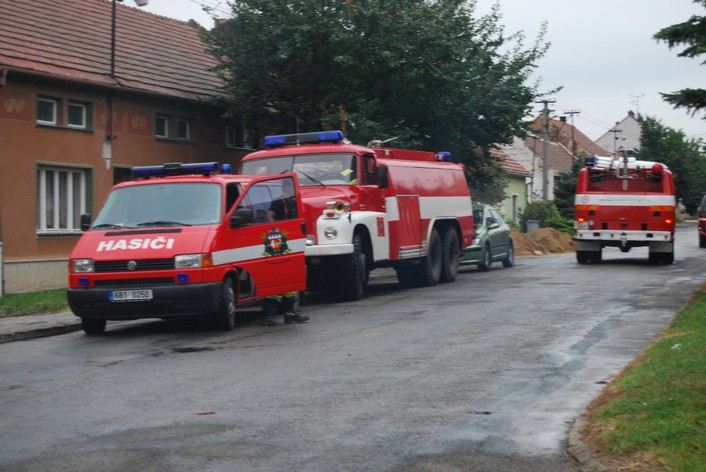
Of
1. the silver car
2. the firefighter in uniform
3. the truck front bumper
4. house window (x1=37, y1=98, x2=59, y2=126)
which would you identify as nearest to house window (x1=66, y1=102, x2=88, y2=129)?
house window (x1=37, y1=98, x2=59, y2=126)

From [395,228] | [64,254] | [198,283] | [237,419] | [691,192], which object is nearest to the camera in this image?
[237,419]

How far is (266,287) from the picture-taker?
46.8ft

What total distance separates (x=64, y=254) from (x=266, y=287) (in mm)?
10992

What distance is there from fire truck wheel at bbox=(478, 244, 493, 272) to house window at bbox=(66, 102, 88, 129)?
33.6 feet

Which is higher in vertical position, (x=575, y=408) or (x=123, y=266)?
(x=123, y=266)

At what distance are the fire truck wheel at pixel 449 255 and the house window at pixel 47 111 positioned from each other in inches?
368

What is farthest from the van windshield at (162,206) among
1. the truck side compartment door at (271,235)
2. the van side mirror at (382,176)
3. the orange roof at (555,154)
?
the orange roof at (555,154)

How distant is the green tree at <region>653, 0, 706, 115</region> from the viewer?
15.5m

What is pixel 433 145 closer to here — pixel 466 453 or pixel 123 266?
pixel 123 266

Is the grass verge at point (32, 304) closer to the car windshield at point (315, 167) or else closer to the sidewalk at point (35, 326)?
the sidewalk at point (35, 326)

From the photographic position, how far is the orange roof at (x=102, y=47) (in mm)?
23453

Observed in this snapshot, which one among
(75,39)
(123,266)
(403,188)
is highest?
(75,39)

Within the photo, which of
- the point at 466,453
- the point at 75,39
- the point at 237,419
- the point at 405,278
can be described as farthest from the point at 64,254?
the point at 466,453

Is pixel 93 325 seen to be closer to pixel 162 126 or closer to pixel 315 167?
pixel 315 167
